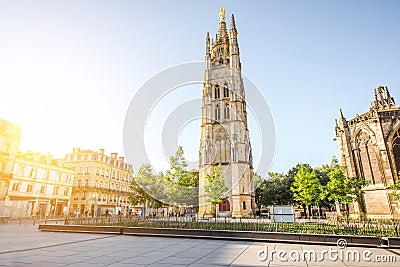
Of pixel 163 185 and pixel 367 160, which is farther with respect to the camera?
pixel 163 185

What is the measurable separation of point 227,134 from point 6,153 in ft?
114

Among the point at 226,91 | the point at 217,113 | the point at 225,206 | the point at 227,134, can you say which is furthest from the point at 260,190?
the point at 226,91

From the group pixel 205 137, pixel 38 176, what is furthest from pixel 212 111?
pixel 38 176

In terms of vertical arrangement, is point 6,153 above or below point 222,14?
below

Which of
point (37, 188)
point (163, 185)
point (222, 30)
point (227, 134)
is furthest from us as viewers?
point (222, 30)

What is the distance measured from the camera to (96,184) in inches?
1831

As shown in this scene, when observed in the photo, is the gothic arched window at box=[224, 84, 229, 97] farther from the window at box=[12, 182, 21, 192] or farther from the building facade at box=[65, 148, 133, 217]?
the window at box=[12, 182, 21, 192]

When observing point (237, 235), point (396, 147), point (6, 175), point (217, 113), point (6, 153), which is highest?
point (217, 113)

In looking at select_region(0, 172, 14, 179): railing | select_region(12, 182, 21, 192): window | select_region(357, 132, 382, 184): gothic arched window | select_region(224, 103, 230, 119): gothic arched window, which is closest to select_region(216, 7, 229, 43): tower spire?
select_region(224, 103, 230, 119): gothic arched window

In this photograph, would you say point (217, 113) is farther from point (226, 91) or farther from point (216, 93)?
point (226, 91)

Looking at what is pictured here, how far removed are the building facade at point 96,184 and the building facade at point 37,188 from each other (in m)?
3.01

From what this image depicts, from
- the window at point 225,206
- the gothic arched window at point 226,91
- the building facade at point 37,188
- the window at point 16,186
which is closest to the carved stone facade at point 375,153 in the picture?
the window at point 225,206

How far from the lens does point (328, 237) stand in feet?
38.1

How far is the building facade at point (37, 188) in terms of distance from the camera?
106 feet
